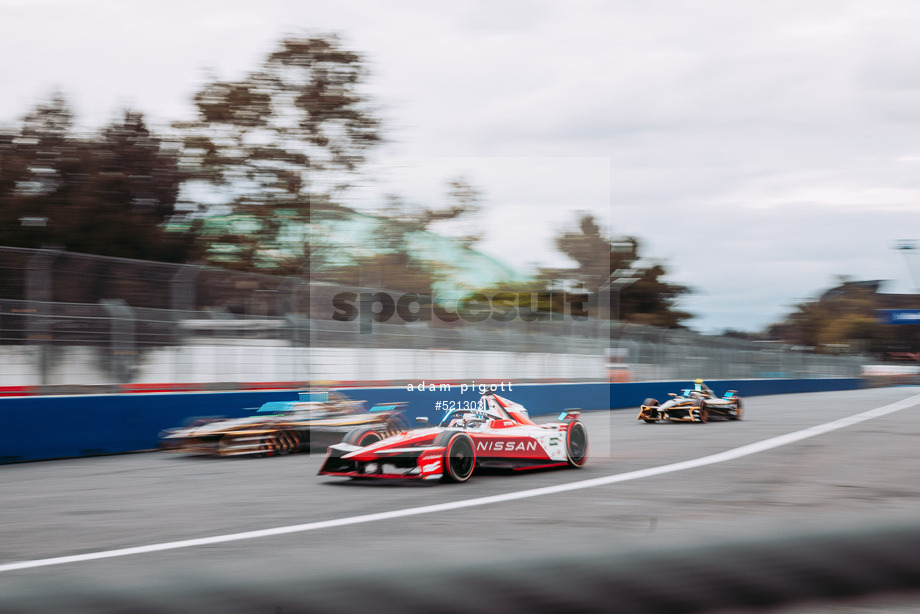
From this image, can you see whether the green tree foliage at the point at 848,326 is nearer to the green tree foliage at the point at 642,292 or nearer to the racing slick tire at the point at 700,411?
the green tree foliage at the point at 642,292

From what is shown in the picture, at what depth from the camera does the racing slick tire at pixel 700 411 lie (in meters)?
17.8

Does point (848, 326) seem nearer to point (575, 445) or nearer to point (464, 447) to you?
point (575, 445)

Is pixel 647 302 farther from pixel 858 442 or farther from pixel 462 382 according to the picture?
pixel 858 442

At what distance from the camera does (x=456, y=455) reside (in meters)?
8.36

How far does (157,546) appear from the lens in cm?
532

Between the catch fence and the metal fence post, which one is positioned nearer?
the catch fence

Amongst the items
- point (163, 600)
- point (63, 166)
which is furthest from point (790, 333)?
point (163, 600)

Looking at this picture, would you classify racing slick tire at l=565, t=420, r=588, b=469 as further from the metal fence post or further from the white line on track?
the metal fence post

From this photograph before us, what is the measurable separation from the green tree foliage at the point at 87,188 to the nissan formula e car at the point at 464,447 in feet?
63.5

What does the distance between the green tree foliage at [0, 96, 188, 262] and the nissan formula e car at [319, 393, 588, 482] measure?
63.5ft

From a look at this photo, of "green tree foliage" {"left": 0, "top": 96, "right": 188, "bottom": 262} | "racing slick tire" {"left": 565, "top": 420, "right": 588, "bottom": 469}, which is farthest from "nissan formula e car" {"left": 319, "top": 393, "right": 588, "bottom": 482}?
"green tree foliage" {"left": 0, "top": 96, "right": 188, "bottom": 262}

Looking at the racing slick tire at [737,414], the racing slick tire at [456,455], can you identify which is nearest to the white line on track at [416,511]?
the racing slick tire at [456,455]

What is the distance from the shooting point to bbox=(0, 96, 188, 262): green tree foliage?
25406mm

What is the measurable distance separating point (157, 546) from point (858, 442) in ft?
34.5
